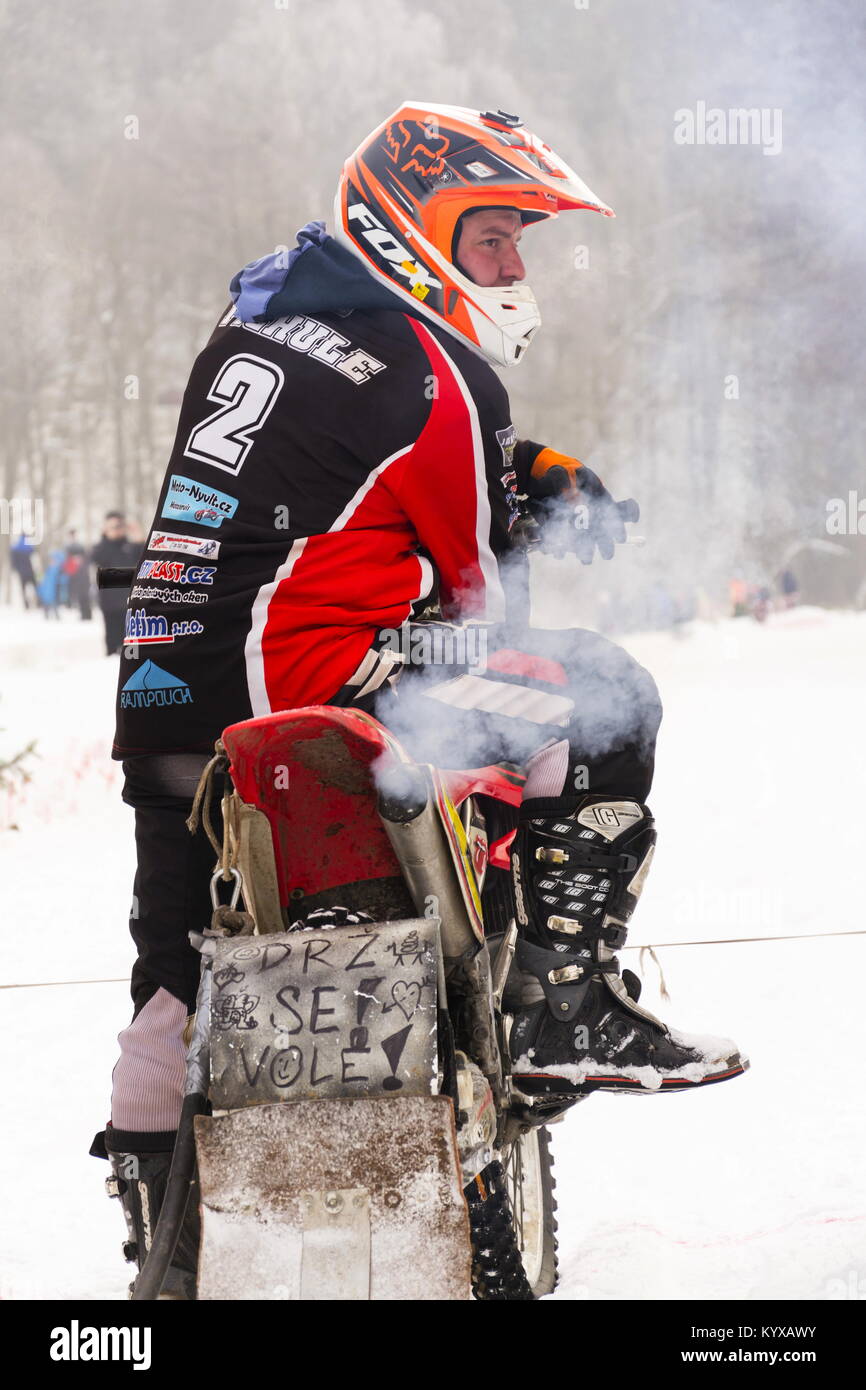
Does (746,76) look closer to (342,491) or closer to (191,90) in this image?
(342,491)

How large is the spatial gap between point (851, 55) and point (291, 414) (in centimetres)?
294

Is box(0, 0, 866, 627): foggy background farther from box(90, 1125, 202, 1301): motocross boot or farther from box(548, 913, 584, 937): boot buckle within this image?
box(90, 1125, 202, 1301): motocross boot

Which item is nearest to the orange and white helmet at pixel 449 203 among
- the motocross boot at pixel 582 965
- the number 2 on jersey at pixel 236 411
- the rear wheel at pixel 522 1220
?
the number 2 on jersey at pixel 236 411

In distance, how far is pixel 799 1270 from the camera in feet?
9.04

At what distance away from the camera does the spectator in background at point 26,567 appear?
21.0 m

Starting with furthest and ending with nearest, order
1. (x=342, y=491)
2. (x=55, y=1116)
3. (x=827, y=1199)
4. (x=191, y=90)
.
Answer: (x=191, y=90) → (x=55, y=1116) → (x=827, y=1199) → (x=342, y=491)

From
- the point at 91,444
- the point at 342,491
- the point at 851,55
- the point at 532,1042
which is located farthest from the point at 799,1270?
the point at 91,444

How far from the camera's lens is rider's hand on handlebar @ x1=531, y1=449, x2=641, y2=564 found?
8.96 ft

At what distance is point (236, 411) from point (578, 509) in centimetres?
74

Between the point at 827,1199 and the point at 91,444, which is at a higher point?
the point at 91,444

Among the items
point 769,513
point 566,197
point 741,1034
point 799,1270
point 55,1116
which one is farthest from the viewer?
point 769,513

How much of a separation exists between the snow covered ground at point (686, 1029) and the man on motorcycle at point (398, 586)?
1.78ft

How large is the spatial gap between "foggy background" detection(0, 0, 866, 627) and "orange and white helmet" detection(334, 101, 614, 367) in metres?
1.97

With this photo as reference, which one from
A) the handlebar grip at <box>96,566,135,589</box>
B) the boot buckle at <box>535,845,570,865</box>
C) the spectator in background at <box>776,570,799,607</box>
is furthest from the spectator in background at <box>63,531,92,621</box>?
the boot buckle at <box>535,845,570,865</box>
